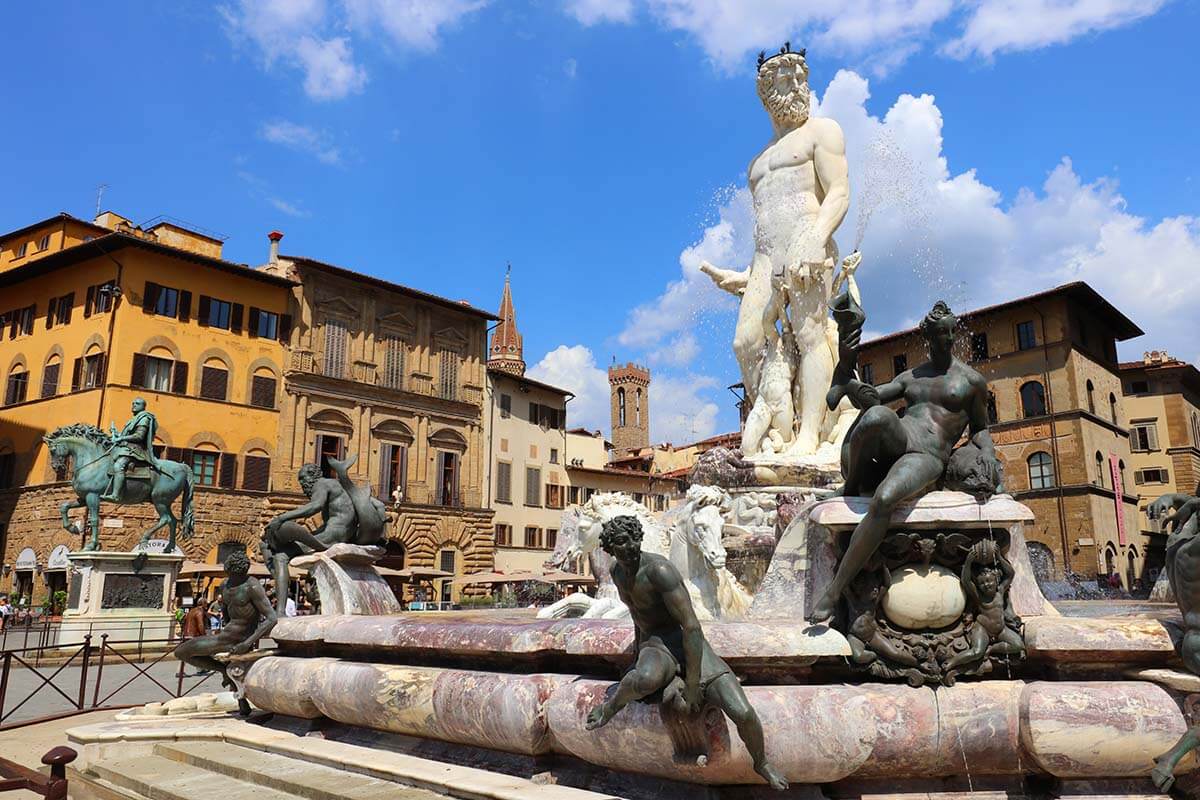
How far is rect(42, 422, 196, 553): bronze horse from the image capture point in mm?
19781

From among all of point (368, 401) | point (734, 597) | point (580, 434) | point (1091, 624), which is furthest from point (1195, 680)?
point (580, 434)

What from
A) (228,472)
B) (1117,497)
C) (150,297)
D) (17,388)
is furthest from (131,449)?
(1117,497)

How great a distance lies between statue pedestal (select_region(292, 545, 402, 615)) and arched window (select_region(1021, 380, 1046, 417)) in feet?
131

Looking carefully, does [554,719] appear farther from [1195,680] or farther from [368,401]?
[368,401]

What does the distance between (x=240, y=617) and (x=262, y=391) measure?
31.6m

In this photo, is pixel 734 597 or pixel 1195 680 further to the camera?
pixel 734 597

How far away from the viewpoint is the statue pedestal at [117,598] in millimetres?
17734

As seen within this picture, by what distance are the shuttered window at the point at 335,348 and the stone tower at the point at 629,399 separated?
198 feet

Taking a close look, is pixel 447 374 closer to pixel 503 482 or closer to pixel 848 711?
pixel 503 482

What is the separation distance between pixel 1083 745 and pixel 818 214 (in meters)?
6.62

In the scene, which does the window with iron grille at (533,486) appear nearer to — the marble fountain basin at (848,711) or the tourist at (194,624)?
the tourist at (194,624)

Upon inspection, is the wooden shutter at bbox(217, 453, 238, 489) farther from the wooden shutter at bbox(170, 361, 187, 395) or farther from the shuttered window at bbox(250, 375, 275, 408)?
the wooden shutter at bbox(170, 361, 187, 395)

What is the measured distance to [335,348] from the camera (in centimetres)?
3931

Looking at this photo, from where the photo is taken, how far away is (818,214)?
30.8 ft
